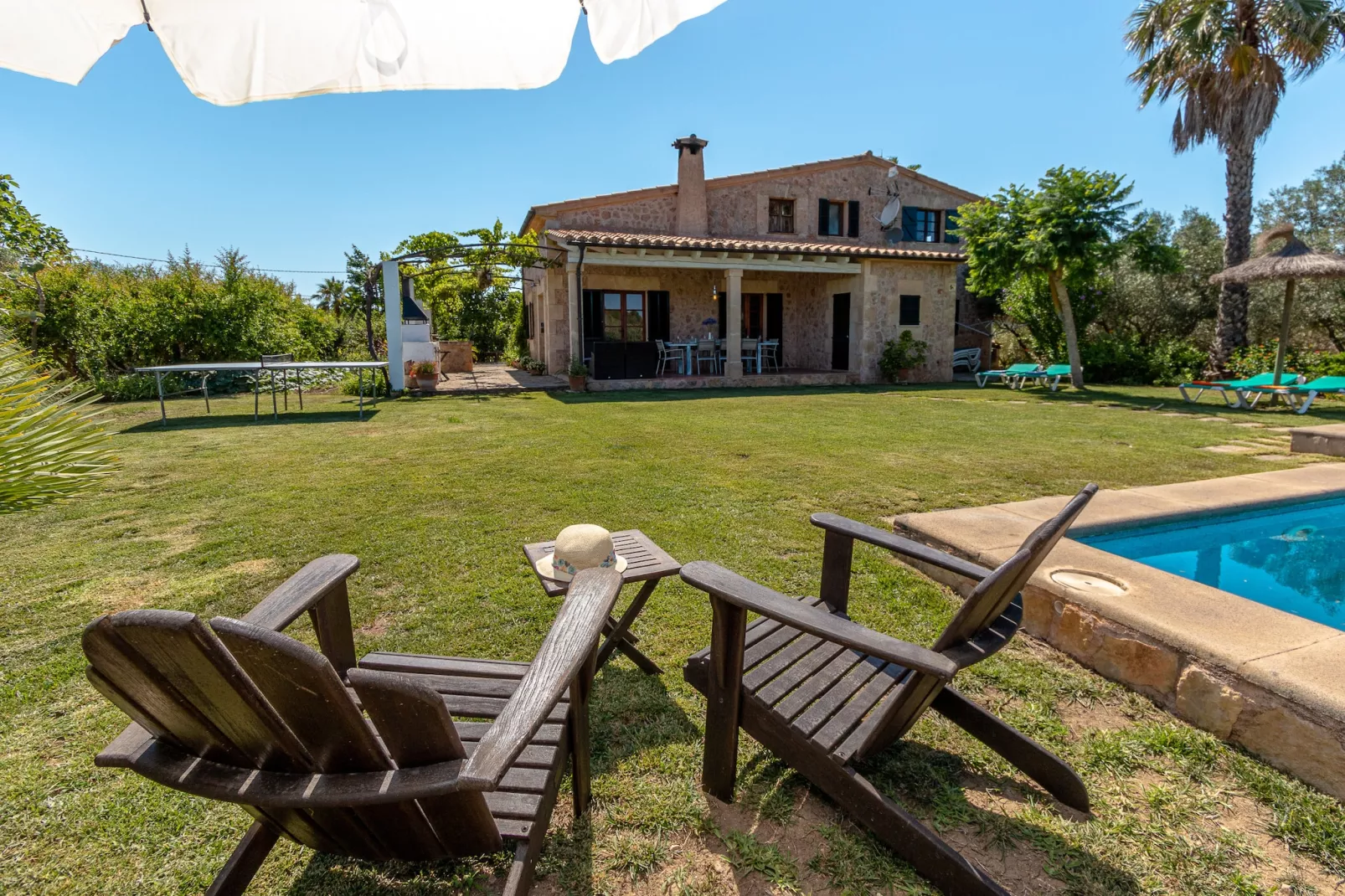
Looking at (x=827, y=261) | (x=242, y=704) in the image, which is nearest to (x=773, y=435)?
(x=242, y=704)

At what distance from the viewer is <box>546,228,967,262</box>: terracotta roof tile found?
44.8ft

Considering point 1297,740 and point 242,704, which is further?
point 1297,740

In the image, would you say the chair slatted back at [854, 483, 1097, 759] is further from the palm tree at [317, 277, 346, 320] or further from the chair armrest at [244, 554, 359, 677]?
the palm tree at [317, 277, 346, 320]

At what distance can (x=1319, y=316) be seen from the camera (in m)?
14.5

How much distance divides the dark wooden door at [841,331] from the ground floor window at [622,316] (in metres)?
5.44

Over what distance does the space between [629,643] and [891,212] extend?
1894 cm

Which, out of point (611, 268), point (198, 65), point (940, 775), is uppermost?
point (611, 268)

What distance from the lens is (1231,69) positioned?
12312 mm

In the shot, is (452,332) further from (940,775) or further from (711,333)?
(940,775)

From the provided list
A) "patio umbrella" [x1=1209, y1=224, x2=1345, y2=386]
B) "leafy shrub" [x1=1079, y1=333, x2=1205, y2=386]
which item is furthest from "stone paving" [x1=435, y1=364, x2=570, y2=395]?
"leafy shrub" [x1=1079, y1=333, x2=1205, y2=386]

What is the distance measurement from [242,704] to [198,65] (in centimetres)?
250

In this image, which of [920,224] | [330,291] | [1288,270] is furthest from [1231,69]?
Answer: [330,291]

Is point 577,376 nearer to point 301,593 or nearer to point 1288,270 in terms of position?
point 301,593

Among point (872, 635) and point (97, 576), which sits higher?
point (872, 635)
